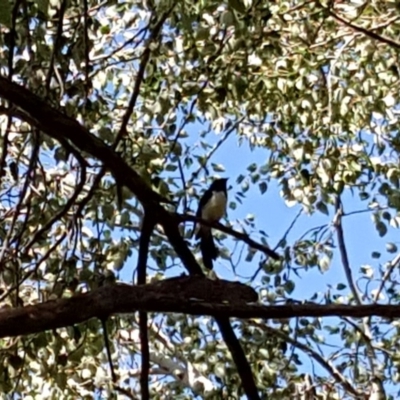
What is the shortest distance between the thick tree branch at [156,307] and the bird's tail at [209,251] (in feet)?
8.23

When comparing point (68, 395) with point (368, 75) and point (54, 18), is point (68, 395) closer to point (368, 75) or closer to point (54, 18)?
point (54, 18)

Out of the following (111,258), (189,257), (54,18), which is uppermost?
(54,18)

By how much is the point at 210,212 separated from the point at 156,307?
278 centimetres

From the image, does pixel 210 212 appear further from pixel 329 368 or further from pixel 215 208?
pixel 329 368

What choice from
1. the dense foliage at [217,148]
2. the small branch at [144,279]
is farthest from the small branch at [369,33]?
the small branch at [144,279]

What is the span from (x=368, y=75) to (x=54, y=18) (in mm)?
1374

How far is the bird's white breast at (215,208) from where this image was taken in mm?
4340

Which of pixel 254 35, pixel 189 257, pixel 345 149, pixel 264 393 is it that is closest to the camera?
pixel 189 257

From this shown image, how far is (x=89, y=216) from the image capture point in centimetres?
361

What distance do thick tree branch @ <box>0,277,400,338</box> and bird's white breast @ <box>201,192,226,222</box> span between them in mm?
2431

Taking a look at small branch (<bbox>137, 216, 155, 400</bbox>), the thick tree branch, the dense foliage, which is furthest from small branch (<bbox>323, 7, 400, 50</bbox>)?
the thick tree branch

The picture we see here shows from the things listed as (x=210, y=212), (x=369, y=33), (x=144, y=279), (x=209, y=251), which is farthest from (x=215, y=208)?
(x=144, y=279)

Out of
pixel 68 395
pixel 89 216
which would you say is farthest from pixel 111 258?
pixel 68 395

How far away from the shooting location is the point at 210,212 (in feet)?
14.7
